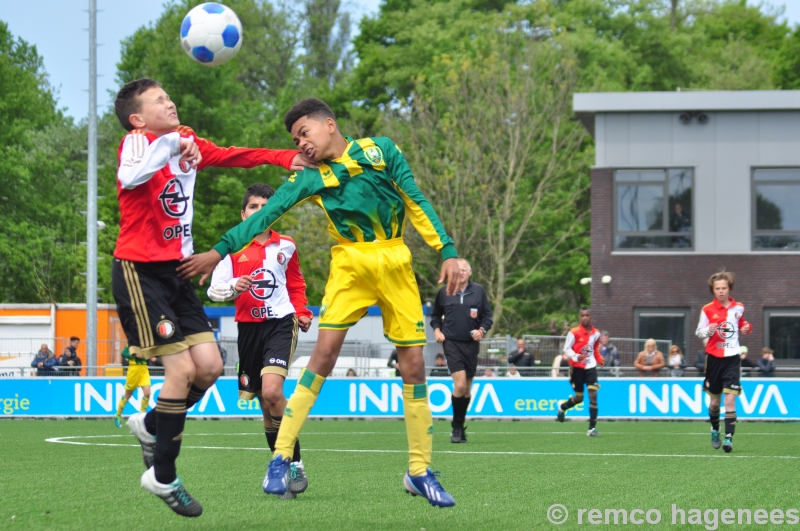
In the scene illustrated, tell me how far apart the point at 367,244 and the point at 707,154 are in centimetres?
2362

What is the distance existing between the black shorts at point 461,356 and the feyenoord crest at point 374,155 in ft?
25.5

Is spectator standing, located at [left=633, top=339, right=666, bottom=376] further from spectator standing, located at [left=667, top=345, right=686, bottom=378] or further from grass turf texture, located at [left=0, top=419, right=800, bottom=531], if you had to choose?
grass turf texture, located at [left=0, top=419, right=800, bottom=531]

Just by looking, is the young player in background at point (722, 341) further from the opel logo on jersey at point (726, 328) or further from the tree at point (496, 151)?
the tree at point (496, 151)

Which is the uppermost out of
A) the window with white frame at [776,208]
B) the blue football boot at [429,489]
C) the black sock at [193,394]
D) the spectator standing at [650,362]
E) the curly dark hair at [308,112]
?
the window with white frame at [776,208]

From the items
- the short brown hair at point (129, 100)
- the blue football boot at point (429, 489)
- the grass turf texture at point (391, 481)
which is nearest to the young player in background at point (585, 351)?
the grass turf texture at point (391, 481)

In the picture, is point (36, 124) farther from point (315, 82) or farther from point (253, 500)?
point (253, 500)

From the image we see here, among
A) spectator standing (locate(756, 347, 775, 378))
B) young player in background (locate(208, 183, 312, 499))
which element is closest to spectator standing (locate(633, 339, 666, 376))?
spectator standing (locate(756, 347, 775, 378))

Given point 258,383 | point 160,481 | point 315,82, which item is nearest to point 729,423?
point 258,383

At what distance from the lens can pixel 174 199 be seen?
6.04 m

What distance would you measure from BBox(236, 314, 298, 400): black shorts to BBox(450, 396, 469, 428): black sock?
5472 millimetres

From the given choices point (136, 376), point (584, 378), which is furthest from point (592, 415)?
point (136, 376)

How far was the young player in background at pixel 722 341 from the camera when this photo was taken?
12352mm

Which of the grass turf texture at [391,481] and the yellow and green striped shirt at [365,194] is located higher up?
the yellow and green striped shirt at [365,194]

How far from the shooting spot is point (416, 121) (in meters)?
37.2
